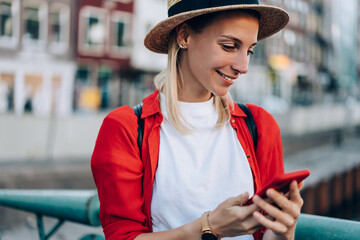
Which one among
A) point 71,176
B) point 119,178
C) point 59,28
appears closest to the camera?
point 119,178

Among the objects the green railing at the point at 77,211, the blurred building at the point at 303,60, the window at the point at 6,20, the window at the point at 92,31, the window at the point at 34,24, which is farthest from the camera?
the blurred building at the point at 303,60

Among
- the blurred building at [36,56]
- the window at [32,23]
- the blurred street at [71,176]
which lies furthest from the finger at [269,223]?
the window at [32,23]

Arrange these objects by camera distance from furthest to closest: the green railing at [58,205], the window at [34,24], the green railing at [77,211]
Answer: the window at [34,24] → the green railing at [58,205] → the green railing at [77,211]

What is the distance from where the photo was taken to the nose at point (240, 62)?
1602 mm

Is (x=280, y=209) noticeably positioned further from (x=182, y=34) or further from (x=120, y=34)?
(x=120, y=34)

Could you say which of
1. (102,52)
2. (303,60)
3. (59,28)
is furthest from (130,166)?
(303,60)

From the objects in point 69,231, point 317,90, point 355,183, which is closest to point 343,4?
point 317,90

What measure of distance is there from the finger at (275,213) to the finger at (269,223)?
13mm

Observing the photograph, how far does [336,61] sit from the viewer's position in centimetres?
5747

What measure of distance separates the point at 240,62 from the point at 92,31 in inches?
934

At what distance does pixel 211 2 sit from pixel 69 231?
178 centimetres

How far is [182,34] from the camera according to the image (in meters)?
1.75

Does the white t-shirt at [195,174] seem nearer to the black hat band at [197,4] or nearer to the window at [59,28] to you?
the black hat band at [197,4]

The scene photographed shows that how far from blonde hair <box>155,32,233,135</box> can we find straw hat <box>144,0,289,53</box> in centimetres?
8
